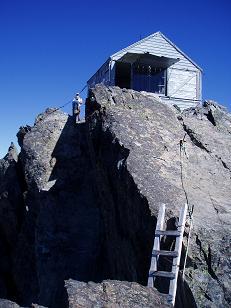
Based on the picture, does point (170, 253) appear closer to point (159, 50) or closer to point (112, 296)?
point (112, 296)

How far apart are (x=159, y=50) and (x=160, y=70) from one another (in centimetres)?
170

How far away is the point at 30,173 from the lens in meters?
23.3

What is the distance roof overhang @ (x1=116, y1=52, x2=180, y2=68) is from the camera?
32.3 meters

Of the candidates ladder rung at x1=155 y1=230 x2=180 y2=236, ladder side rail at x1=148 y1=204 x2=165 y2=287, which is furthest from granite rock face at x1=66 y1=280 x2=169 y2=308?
ladder rung at x1=155 y1=230 x2=180 y2=236

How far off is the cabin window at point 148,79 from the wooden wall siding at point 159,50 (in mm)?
1313

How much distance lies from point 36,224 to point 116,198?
20.8 feet

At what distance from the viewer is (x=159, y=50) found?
32.8 m

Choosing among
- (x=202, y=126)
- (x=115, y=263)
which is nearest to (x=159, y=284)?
(x=115, y=263)

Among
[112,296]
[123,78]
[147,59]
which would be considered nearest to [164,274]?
[112,296]

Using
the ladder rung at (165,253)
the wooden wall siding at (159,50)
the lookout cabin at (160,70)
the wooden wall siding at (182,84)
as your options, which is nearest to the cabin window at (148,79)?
the lookout cabin at (160,70)

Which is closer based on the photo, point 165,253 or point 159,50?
point 165,253

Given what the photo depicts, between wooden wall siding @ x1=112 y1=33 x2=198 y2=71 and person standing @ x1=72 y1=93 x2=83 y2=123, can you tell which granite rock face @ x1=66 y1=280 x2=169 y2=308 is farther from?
wooden wall siding @ x1=112 y1=33 x2=198 y2=71

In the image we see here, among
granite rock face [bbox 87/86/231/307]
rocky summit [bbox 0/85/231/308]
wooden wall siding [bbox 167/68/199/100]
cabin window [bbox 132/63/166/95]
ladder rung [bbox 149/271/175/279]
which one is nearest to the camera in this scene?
ladder rung [bbox 149/271/175/279]

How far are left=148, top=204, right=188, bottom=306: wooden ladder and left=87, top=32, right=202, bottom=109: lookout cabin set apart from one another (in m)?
21.4
